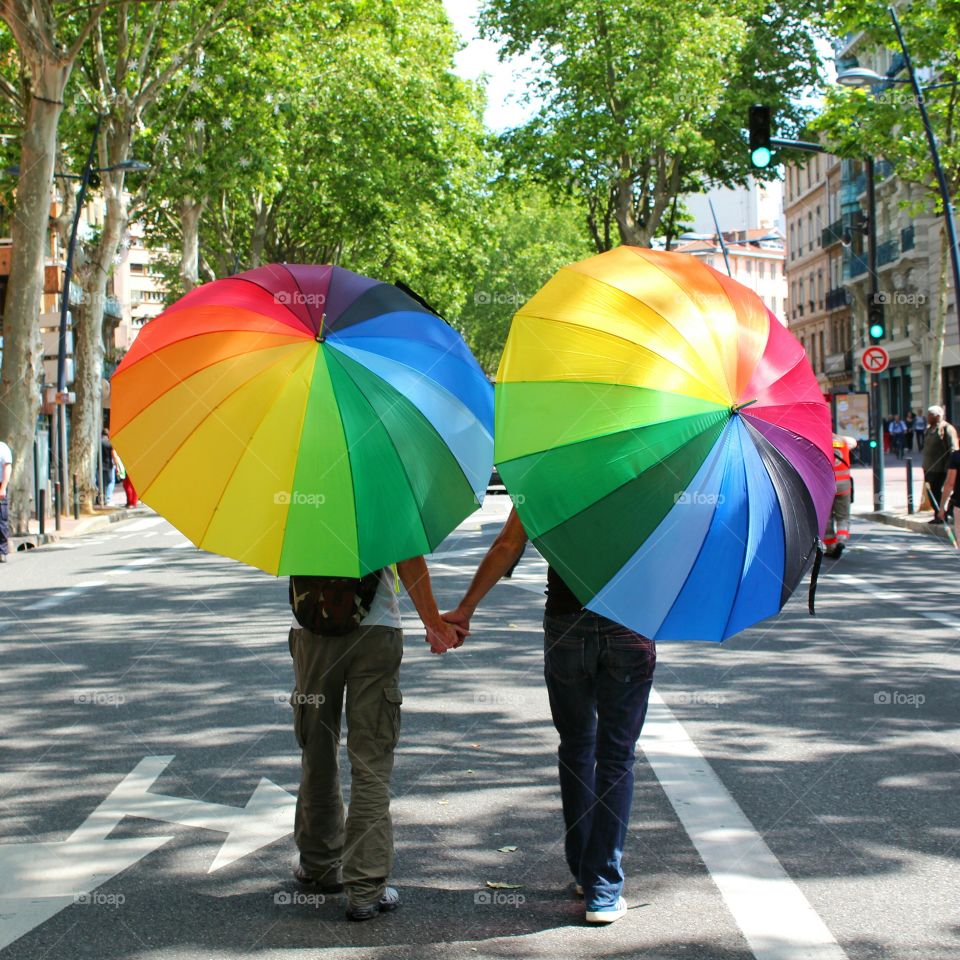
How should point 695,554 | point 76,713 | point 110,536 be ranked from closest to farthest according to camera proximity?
point 695,554 < point 76,713 < point 110,536

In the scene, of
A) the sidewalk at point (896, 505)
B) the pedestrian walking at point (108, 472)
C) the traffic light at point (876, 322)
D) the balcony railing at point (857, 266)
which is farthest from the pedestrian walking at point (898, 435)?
the pedestrian walking at point (108, 472)

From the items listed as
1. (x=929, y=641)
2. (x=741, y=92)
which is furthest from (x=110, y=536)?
(x=741, y=92)

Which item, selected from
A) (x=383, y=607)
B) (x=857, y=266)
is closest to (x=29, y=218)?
(x=383, y=607)

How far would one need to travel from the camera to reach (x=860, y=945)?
14.3ft

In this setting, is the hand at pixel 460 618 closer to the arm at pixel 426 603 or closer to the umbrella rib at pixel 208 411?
the arm at pixel 426 603

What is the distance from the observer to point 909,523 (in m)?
23.3

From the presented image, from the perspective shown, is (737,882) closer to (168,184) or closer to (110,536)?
(110,536)

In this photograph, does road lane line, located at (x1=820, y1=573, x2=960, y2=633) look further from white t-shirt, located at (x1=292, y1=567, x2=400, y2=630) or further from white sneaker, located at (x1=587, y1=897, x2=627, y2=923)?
white t-shirt, located at (x1=292, y1=567, x2=400, y2=630)

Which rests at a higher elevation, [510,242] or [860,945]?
[510,242]

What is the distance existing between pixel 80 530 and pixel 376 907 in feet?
76.4

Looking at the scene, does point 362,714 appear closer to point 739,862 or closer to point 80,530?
point 739,862

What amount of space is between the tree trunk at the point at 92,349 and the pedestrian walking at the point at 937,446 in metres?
17.6

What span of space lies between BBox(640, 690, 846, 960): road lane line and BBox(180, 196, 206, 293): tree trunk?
32443mm

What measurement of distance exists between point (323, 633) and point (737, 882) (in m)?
1.60
